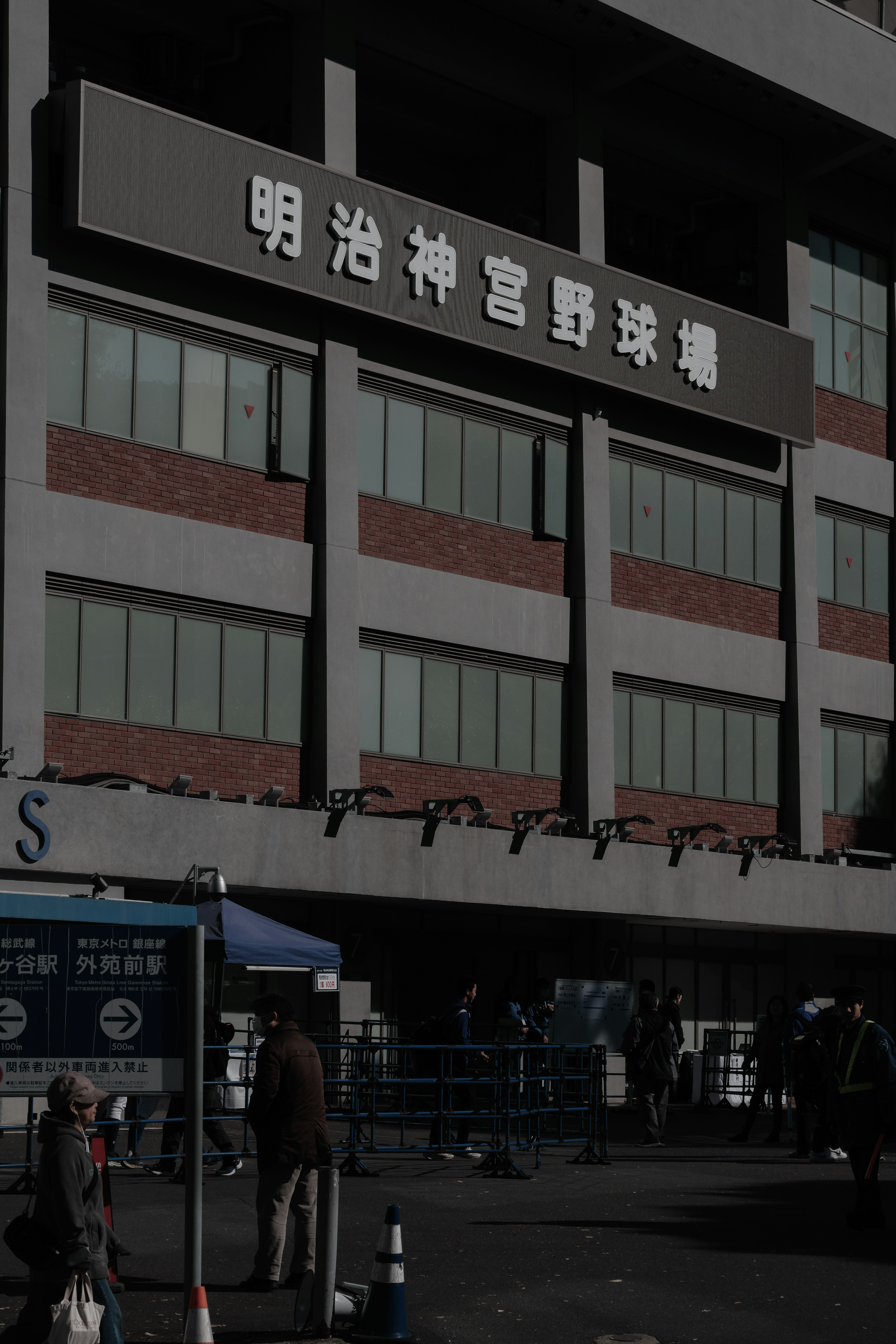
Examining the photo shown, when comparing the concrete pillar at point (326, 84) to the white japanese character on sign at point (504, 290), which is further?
the white japanese character on sign at point (504, 290)

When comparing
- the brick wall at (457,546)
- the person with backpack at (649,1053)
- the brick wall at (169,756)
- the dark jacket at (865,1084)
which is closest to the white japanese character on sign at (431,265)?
the brick wall at (457,546)

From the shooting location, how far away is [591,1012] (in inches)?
1025

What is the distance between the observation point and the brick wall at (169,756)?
24.4m

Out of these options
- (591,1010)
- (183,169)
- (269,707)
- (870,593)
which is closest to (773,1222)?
(591,1010)

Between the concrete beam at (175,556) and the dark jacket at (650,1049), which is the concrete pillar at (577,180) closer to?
the concrete beam at (175,556)

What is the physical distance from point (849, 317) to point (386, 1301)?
29893mm

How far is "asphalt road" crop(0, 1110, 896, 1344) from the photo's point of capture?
1026cm

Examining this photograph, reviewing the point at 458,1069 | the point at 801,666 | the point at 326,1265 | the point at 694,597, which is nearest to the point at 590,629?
the point at 694,597

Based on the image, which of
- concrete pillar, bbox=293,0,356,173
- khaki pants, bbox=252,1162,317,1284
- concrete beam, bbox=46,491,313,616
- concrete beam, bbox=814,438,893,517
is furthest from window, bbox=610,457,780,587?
khaki pants, bbox=252,1162,317,1284

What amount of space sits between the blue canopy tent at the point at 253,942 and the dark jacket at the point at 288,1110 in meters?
8.66

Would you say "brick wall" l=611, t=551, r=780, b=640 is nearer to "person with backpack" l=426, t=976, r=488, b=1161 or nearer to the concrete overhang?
the concrete overhang

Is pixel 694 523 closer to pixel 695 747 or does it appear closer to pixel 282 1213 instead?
pixel 695 747

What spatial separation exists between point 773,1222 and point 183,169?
16930 millimetres

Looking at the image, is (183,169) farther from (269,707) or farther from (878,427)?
(878,427)
